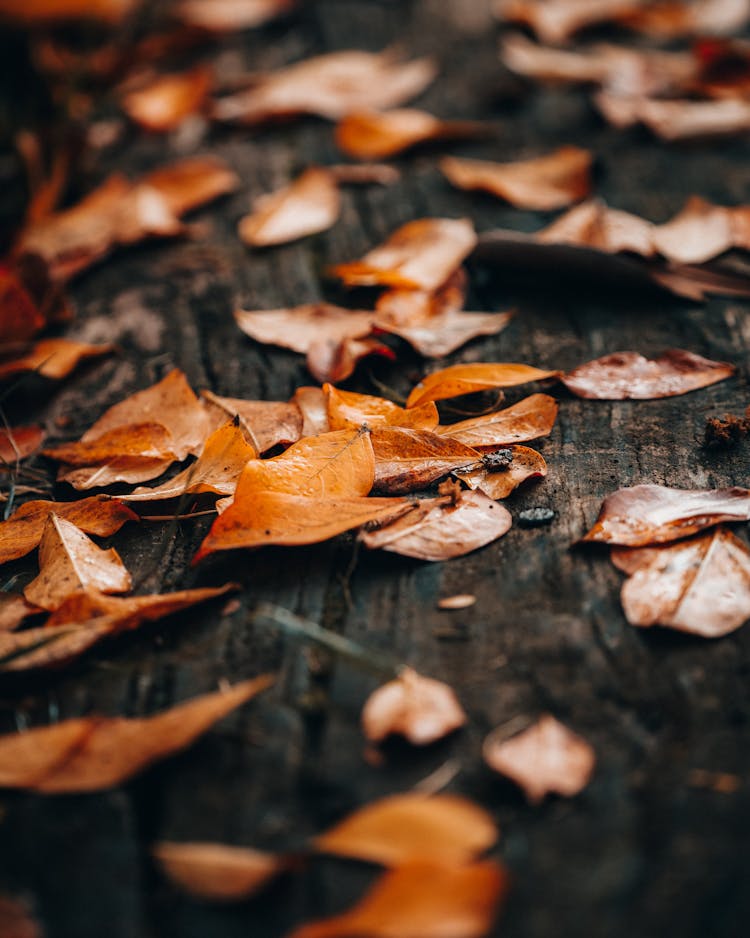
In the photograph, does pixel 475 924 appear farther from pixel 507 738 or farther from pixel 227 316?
pixel 227 316

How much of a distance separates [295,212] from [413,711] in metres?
1.08

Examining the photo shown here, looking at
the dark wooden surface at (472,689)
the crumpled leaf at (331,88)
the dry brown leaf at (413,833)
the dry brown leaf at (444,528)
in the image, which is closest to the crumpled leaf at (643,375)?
the dark wooden surface at (472,689)

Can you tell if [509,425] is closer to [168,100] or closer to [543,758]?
[543,758]

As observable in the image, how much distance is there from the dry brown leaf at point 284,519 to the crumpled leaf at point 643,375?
1.11ft

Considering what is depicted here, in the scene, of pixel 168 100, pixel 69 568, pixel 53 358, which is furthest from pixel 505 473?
pixel 168 100

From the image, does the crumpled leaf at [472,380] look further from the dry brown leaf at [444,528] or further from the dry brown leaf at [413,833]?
the dry brown leaf at [413,833]

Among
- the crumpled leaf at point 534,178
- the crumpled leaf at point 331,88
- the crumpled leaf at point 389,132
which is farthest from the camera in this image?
the crumpled leaf at point 331,88

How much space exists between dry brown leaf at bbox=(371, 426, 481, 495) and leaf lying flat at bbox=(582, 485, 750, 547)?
0.17m

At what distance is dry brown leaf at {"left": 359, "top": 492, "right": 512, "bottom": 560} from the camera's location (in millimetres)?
854

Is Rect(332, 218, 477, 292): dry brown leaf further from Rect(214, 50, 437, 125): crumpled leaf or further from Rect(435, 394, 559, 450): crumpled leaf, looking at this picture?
Rect(214, 50, 437, 125): crumpled leaf

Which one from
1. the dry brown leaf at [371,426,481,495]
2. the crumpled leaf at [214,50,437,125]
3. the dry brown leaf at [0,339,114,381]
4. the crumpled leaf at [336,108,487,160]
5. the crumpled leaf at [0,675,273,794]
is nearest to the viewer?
the crumpled leaf at [0,675,273,794]

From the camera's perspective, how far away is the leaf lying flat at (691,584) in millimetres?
752

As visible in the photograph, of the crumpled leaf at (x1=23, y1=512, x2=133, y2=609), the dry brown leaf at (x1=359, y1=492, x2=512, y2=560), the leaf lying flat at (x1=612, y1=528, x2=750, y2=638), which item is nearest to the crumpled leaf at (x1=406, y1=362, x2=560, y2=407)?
the dry brown leaf at (x1=359, y1=492, x2=512, y2=560)

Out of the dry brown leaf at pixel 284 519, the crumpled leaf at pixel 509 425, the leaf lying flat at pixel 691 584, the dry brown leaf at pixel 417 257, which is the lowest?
the leaf lying flat at pixel 691 584
